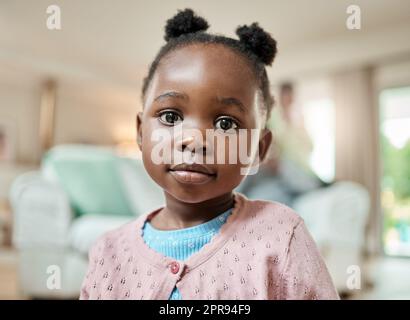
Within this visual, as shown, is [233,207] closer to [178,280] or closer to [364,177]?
[178,280]

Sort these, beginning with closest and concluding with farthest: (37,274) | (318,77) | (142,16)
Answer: (142,16)
(37,274)
(318,77)

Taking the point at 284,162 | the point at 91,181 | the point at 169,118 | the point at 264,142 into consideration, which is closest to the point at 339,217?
the point at 284,162

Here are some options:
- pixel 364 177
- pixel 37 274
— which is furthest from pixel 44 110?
pixel 37 274

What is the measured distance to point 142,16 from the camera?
497 mm

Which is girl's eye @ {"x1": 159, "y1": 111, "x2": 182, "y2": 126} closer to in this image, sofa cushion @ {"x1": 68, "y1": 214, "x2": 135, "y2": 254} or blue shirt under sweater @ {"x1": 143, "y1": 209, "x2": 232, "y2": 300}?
blue shirt under sweater @ {"x1": 143, "y1": 209, "x2": 232, "y2": 300}

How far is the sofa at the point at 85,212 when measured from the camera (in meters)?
1.25

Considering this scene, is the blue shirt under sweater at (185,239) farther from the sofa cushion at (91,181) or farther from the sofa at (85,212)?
the sofa cushion at (91,181)

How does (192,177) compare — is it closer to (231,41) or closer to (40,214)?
(231,41)

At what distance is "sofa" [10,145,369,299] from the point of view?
1.25 m

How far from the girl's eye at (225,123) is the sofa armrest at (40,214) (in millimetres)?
1167

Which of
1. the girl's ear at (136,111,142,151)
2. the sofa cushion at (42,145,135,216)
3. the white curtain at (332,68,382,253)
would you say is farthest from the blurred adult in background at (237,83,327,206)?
the white curtain at (332,68,382,253)

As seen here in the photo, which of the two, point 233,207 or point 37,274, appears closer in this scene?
point 233,207

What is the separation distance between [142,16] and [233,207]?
0.82ft

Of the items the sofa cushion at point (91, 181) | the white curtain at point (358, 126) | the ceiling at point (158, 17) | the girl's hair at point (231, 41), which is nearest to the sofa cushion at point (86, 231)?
the sofa cushion at point (91, 181)
